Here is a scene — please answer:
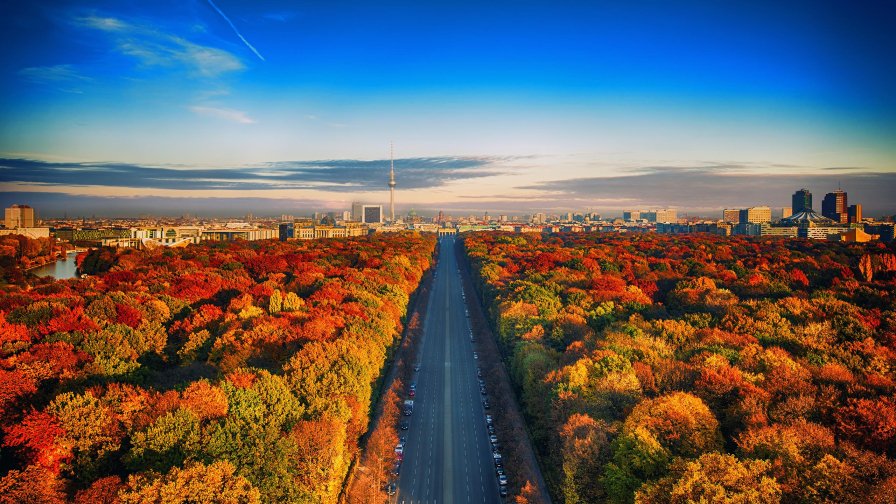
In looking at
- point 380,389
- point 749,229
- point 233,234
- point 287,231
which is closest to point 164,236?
Answer: point 233,234

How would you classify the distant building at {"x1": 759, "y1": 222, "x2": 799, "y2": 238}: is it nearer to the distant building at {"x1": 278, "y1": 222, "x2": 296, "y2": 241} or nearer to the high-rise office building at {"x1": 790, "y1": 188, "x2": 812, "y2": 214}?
the high-rise office building at {"x1": 790, "y1": 188, "x2": 812, "y2": 214}

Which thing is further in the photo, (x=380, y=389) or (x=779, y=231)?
(x=779, y=231)

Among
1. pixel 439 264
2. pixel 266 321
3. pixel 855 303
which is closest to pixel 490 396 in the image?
pixel 266 321

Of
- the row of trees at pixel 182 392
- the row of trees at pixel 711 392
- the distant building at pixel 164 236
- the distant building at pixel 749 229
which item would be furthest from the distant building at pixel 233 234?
the distant building at pixel 749 229

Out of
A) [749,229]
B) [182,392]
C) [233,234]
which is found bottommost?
[182,392]

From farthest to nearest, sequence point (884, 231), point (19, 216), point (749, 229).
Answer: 1. point (749, 229)
2. point (19, 216)
3. point (884, 231)

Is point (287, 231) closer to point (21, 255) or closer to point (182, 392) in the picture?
point (21, 255)

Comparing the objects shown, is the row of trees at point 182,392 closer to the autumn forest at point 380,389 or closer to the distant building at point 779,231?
the autumn forest at point 380,389

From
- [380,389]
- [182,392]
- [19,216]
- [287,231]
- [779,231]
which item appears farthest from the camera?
[287,231]
